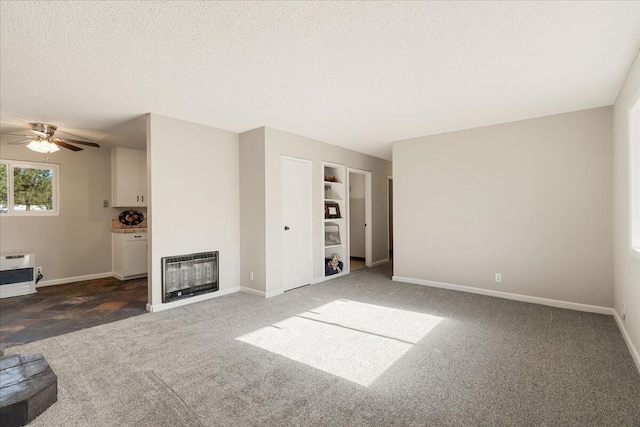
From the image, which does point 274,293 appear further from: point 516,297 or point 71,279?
point 71,279

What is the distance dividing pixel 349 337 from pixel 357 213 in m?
5.06

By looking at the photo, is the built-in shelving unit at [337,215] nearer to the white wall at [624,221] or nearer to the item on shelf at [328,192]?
the item on shelf at [328,192]

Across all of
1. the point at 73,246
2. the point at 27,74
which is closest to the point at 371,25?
the point at 27,74

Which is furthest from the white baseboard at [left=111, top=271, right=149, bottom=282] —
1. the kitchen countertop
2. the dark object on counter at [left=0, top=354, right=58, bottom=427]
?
the dark object on counter at [left=0, top=354, right=58, bottom=427]

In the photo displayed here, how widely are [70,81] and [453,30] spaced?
3327 mm

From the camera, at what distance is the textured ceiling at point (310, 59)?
1.91m

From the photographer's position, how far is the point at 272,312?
3.72 metres

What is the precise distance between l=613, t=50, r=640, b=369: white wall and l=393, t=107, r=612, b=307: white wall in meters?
0.24

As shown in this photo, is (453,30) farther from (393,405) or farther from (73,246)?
(73,246)

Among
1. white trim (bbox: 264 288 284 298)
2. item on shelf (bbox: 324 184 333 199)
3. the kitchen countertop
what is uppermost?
item on shelf (bbox: 324 184 333 199)

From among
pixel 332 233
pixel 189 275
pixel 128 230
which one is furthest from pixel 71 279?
pixel 332 233

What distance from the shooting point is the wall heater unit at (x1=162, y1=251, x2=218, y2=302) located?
3.94 m

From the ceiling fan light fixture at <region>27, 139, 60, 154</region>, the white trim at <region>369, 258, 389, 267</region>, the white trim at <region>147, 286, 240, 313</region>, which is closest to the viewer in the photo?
the white trim at <region>147, 286, 240, 313</region>

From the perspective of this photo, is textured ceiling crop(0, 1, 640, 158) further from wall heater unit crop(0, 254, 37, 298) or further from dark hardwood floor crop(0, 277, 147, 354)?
dark hardwood floor crop(0, 277, 147, 354)
